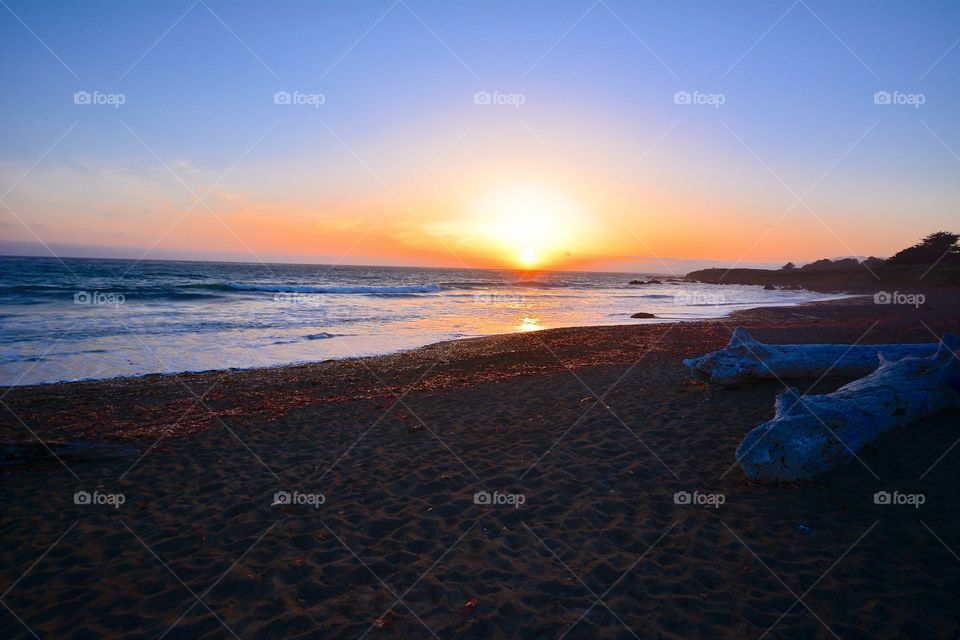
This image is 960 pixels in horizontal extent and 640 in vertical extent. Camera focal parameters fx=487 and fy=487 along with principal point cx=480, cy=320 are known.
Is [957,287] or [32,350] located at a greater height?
[957,287]

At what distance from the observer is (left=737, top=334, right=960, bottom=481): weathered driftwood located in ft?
19.3

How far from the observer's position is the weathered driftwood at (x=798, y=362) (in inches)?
374

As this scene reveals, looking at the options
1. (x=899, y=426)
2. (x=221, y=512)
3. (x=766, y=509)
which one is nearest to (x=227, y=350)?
(x=221, y=512)

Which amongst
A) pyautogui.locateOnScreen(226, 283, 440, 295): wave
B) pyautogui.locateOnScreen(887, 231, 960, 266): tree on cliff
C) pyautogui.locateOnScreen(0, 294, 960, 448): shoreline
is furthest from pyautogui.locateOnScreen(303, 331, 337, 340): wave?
pyautogui.locateOnScreen(887, 231, 960, 266): tree on cliff

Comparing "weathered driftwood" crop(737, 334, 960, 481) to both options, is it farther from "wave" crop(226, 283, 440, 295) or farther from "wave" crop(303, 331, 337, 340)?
"wave" crop(226, 283, 440, 295)

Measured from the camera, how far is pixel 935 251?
55.4m

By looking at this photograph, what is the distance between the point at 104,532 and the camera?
17.2 feet

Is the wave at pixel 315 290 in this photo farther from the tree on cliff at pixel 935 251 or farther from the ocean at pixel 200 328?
the tree on cliff at pixel 935 251

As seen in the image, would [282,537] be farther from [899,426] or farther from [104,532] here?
[899,426]

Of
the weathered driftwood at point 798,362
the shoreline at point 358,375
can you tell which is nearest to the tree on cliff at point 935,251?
the shoreline at point 358,375

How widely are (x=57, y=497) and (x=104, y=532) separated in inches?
57.1

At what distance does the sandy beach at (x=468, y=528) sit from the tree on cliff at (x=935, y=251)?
63973 mm

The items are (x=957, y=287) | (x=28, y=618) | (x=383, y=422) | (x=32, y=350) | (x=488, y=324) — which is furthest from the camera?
(x=957, y=287)

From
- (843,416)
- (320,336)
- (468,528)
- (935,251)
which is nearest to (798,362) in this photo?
(843,416)
